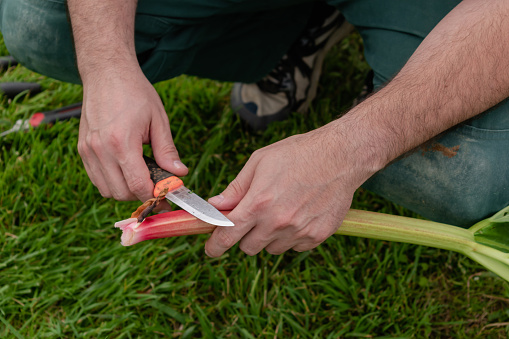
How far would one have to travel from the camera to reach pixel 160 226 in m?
1.56

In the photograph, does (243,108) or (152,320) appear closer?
(152,320)

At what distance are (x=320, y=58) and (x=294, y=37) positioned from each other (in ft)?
0.98

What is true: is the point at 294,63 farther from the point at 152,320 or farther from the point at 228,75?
the point at 152,320

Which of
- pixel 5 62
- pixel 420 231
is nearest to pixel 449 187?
pixel 420 231

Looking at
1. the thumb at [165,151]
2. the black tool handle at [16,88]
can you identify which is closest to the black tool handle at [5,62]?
the black tool handle at [16,88]

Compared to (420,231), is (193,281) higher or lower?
lower

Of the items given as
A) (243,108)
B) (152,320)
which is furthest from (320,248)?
(243,108)

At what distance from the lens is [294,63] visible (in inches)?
115

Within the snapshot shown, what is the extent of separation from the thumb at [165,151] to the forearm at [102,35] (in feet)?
0.94

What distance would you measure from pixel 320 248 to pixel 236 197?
0.91 m

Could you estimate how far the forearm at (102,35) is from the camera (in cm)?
174

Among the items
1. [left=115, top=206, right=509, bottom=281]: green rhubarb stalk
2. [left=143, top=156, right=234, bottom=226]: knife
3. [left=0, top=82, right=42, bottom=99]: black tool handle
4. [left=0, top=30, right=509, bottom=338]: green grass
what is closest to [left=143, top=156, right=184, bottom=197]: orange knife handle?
[left=143, top=156, right=234, bottom=226]: knife

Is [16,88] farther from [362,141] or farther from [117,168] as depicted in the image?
[362,141]

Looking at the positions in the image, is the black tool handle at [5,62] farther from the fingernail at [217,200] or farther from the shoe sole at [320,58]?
the fingernail at [217,200]
